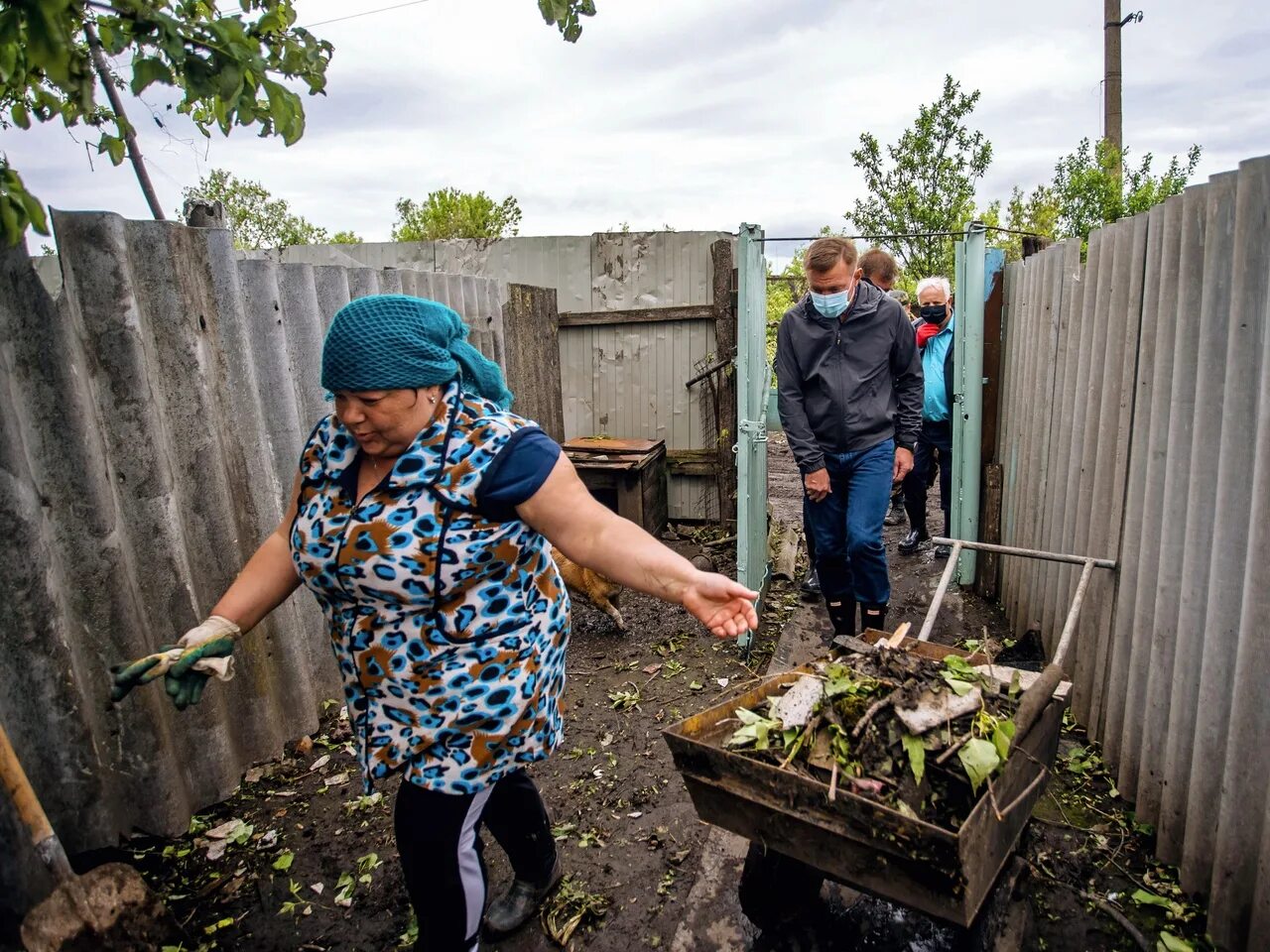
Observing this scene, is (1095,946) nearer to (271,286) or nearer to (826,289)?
(826,289)

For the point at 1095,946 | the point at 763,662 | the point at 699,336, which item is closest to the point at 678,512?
the point at 699,336

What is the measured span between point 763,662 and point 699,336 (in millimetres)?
3492

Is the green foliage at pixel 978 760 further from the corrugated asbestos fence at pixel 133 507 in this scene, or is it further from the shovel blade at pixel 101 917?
the corrugated asbestos fence at pixel 133 507

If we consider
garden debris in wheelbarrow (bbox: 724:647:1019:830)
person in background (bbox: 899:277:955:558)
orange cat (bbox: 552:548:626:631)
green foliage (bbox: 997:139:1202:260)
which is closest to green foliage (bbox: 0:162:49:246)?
garden debris in wheelbarrow (bbox: 724:647:1019:830)

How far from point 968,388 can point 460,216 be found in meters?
23.3

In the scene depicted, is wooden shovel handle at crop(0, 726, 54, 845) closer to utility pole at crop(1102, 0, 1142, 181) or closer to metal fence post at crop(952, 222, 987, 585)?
metal fence post at crop(952, 222, 987, 585)

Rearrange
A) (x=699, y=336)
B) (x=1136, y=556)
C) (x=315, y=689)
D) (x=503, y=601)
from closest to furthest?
(x=503, y=601) < (x=1136, y=556) < (x=315, y=689) < (x=699, y=336)

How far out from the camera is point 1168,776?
9.16ft

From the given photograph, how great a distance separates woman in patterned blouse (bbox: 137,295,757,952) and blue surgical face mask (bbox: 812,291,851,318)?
259 centimetres

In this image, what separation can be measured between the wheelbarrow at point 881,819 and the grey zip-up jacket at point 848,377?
225 cm

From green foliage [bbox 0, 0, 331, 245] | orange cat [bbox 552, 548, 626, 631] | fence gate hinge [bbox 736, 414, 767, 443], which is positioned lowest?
orange cat [bbox 552, 548, 626, 631]

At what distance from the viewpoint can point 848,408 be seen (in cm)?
438

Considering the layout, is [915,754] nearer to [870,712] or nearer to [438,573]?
[870,712]

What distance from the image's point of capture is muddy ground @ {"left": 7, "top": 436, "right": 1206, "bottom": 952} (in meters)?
2.66
